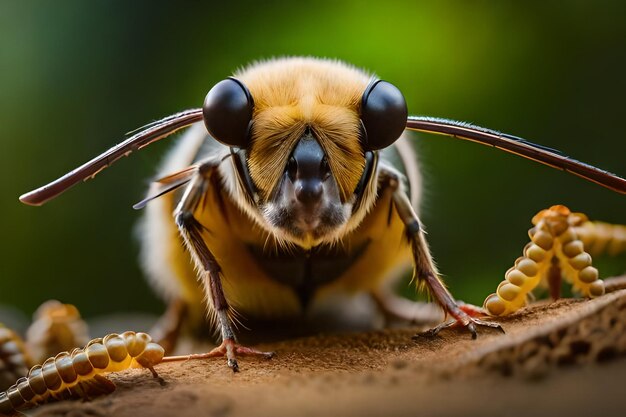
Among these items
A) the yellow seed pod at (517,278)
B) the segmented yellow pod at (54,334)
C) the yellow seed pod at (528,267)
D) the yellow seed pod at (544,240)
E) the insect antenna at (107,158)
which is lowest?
Answer: the segmented yellow pod at (54,334)

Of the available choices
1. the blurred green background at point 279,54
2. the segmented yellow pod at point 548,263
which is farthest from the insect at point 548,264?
the blurred green background at point 279,54

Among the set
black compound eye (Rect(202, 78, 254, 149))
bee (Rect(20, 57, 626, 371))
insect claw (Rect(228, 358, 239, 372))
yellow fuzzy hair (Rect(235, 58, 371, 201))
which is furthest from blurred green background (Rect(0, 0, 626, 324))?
insect claw (Rect(228, 358, 239, 372))

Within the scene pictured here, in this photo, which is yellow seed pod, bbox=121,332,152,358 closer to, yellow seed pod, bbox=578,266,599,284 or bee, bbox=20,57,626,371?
bee, bbox=20,57,626,371

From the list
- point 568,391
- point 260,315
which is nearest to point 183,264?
point 260,315

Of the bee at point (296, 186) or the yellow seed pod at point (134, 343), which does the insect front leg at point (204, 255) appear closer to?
the bee at point (296, 186)

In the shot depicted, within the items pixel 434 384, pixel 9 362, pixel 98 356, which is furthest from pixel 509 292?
pixel 9 362

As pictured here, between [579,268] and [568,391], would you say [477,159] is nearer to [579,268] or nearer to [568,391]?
[579,268]

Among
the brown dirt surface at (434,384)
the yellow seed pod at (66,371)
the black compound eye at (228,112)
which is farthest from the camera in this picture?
the black compound eye at (228,112)
